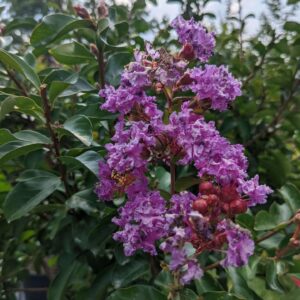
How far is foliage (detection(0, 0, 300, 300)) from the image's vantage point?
1097mm

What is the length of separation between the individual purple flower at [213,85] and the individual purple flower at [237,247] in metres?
0.25

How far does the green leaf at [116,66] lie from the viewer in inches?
49.5

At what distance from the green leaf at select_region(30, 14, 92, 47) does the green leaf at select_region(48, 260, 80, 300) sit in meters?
0.58

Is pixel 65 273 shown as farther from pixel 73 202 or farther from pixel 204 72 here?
pixel 204 72

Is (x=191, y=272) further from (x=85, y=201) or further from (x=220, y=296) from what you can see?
(x=85, y=201)

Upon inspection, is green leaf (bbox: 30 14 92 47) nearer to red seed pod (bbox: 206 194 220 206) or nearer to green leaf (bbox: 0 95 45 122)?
green leaf (bbox: 0 95 45 122)

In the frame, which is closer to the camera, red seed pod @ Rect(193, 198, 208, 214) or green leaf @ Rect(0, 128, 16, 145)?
red seed pod @ Rect(193, 198, 208, 214)

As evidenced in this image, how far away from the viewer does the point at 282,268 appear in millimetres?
1179

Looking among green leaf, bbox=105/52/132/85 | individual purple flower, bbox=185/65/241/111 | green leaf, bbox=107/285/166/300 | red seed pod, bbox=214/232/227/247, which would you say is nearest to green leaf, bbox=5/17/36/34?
green leaf, bbox=105/52/132/85

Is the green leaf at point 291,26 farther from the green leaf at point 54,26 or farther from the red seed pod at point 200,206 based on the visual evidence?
the red seed pod at point 200,206

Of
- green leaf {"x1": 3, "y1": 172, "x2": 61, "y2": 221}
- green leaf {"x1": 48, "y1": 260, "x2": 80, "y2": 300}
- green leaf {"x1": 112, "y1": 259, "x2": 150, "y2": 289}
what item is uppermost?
green leaf {"x1": 3, "y1": 172, "x2": 61, "y2": 221}

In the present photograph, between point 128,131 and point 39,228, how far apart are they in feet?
3.34

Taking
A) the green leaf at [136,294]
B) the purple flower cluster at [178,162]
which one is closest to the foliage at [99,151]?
the green leaf at [136,294]

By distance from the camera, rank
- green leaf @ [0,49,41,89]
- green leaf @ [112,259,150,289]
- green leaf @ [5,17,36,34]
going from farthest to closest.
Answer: green leaf @ [5,17,36,34], green leaf @ [112,259,150,289], green leaf @ [0,49,41,89]
